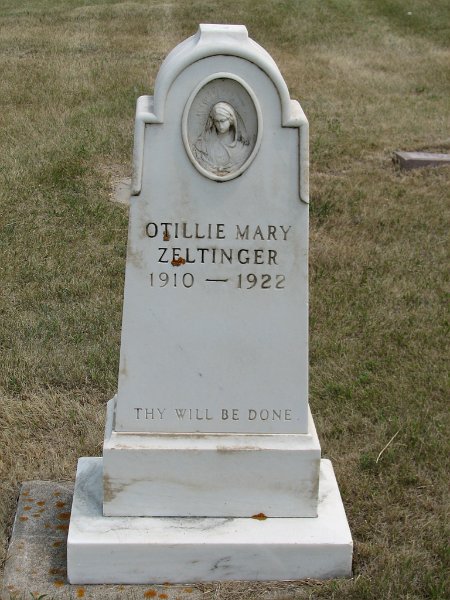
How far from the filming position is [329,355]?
245 inches

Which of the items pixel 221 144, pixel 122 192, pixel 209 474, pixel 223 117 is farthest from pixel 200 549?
pixel 122 192

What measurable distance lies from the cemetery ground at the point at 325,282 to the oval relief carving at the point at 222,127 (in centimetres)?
173

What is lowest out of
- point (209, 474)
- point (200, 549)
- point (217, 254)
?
point (200, 549)

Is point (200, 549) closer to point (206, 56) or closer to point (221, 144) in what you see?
point (221, 144)

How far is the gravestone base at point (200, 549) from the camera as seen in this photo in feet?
13.4

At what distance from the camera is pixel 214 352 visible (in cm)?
415

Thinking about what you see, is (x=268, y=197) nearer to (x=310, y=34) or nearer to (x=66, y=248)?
(x=66, y=248)

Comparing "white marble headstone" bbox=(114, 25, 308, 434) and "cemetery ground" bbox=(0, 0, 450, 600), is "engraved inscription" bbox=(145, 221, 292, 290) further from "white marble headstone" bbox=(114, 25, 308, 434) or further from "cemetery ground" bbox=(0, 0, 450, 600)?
"cemetery ground" bbox=(0, 0, 450, 600)

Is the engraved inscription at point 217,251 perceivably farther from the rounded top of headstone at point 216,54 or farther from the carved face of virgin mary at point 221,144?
the rounded top of headstone at point 216,54

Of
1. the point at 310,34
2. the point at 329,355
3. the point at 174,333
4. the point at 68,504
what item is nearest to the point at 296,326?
the point at 174,333

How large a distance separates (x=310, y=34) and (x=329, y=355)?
12188 mm

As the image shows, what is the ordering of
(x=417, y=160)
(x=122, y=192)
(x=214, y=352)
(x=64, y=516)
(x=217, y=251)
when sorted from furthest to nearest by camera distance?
1. (x=417, y=160)
2. (x=122, y=192)
3. (x=64, y=516)
4. (x=214, y=352)
5. (x=217, y=251)

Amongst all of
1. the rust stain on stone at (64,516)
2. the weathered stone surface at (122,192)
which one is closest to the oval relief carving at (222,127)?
the rust stain on stone at (64,516)

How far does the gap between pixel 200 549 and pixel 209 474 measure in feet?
1.01
